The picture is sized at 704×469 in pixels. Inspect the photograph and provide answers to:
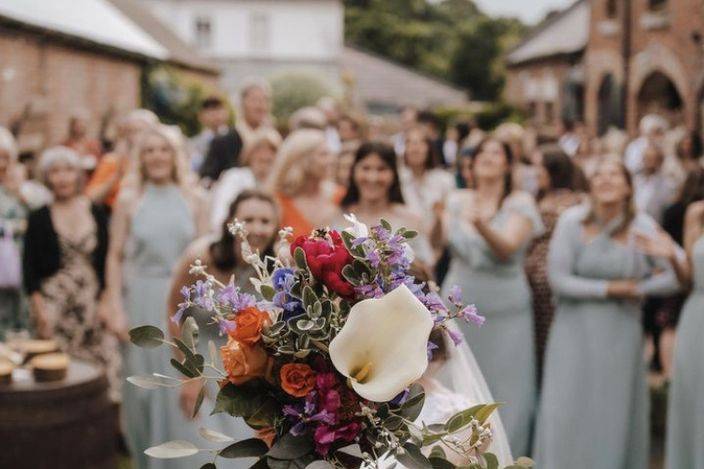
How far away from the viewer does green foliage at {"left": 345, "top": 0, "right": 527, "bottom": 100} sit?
72.2 meters

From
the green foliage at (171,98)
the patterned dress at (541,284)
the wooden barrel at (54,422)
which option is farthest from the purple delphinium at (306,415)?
the green foliage at (171,98)

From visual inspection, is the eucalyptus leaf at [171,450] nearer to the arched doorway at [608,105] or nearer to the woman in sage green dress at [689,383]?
the woman in sage green dress at [689,383]

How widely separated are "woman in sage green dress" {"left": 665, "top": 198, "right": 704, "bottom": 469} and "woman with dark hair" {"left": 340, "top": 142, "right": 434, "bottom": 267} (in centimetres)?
133

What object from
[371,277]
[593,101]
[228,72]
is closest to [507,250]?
[371,277]

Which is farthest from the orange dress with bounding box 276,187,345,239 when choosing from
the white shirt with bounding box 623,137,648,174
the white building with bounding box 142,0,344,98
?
the white building with bounding box 142,0,344,98

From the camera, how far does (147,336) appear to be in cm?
232

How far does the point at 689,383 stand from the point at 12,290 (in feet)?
13.2

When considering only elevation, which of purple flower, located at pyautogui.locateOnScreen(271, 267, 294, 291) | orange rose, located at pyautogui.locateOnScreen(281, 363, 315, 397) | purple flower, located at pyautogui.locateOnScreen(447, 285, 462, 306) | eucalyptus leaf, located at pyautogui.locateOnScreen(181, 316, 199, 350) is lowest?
orange rose, located at pyautogui.locateOnScreen(281, 363, 315, 397)

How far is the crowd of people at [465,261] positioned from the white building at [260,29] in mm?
48162

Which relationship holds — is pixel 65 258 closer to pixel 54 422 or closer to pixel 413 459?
pixel 54 422

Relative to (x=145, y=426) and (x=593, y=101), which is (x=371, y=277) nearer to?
(x=145, y=426)

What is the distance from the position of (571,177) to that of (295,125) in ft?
8.05

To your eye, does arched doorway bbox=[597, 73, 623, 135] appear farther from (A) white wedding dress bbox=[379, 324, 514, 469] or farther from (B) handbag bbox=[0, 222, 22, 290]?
(A) white wedding dress bbox=[379, 324, 514, 469]

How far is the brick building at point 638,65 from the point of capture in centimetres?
2216
